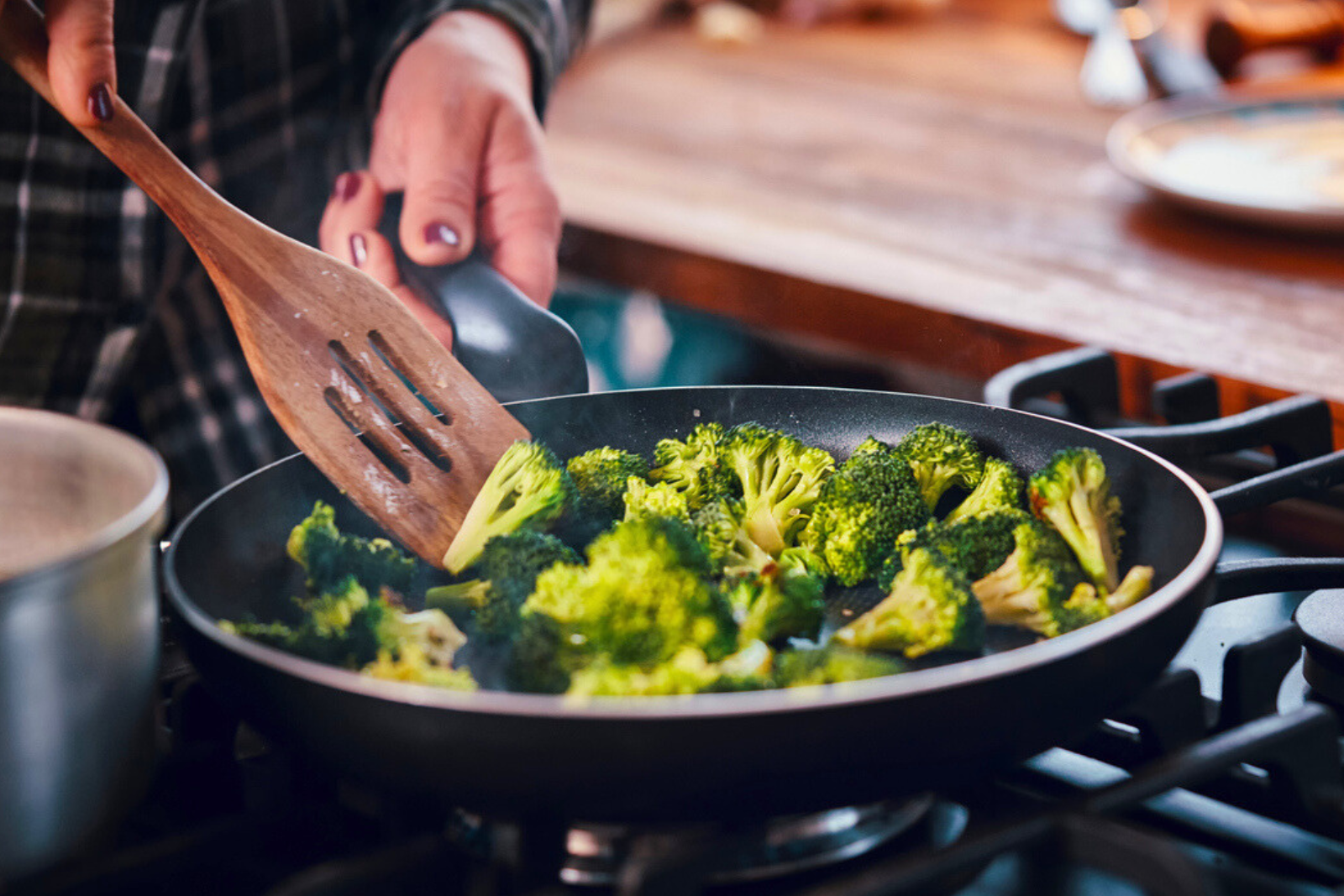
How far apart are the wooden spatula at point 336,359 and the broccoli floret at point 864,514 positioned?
9.4 inches

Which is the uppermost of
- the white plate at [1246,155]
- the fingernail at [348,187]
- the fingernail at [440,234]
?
the white plate at [1246,155]

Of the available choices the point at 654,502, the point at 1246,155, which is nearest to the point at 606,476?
the point at 654,502

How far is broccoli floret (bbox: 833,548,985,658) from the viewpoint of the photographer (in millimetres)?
735

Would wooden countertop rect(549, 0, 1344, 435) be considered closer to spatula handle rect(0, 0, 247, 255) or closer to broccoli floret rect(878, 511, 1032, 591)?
broccoli floret rect(878, 511, 1032, 591)

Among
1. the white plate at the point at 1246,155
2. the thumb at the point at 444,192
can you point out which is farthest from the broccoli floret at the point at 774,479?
the white plate at the point at 1246,155

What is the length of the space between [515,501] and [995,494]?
33cm

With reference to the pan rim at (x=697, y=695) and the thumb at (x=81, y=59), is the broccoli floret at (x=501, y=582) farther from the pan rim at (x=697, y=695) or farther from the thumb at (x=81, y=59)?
the thumb at (x=81, y=59)

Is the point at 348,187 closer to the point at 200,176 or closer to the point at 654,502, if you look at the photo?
the point at 200,176

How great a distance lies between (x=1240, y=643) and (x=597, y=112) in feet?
5.93

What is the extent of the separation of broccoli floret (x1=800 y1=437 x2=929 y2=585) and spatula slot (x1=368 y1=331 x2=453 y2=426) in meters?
0.27

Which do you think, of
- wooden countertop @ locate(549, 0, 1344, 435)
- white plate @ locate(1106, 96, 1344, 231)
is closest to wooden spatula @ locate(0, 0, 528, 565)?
wooden countertop @ locate(549, 0, 1344, 435)

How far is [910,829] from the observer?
0.69 metres

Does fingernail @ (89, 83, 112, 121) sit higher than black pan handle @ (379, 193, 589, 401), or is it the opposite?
fingernail @ (89, 83, 112, 121)

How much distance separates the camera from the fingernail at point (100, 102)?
80 centimetres
